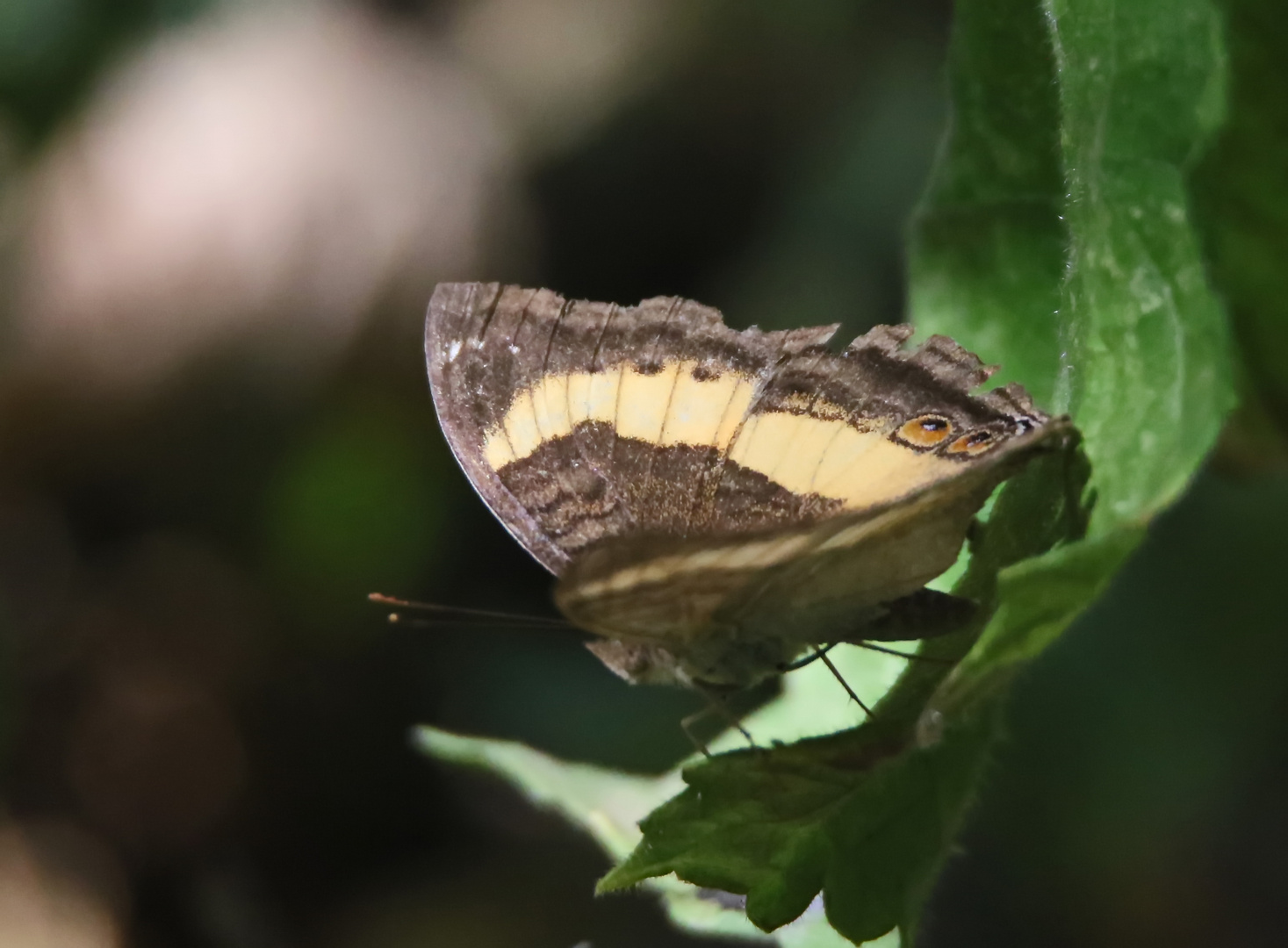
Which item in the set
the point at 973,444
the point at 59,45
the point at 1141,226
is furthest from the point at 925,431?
the point at 59,45

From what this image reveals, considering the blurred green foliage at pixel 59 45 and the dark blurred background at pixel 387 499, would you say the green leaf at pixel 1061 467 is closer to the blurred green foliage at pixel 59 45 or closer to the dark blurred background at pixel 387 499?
the dark blurred background at pixel 387 499

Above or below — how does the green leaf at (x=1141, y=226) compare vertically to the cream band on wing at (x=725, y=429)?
above

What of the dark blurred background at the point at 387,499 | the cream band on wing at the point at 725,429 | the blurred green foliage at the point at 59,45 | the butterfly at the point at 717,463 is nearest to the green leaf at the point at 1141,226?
the butterfly at the point at 717,463

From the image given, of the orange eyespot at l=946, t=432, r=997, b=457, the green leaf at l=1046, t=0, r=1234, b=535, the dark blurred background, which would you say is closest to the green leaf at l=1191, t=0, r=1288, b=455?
the green leaf at l=1046, t=0, r=1234, b=535

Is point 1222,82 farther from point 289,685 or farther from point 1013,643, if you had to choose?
point 289,685

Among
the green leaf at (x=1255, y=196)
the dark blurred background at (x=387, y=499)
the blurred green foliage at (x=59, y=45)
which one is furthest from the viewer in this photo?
the blurred green foliage at (x=59, y=45)

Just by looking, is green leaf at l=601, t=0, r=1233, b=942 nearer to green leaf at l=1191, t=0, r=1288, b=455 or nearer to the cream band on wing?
green leaf at l=1191, t=0, r=1288, b=455
